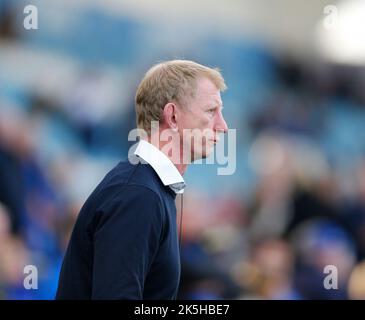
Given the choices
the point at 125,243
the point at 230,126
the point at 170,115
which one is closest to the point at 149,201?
the point at 125,243

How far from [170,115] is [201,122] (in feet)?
0.20

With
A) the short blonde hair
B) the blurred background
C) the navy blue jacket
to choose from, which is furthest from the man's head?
the blurred background

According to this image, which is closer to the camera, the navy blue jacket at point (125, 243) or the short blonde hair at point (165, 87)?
the navy blue jacket at point (125, 243)

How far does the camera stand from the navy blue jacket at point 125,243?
102 cm

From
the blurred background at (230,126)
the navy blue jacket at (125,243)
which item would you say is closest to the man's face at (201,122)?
the navy blue jacket at (125,243)

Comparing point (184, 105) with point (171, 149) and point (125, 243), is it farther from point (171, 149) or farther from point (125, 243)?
point (125, 243)

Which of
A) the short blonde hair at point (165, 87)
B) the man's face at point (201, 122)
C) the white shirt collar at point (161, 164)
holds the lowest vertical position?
the white shirt collar at point (161, 164)

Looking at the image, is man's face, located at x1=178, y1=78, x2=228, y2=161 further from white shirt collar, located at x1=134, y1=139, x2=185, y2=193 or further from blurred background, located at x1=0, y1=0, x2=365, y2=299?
blurred background, located at x1=0, y1=0, x2=365, y2=299

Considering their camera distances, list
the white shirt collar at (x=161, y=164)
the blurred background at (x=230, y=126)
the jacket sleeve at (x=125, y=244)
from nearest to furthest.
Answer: the jacket sleeve at (x=125, y=244) < the white shirt collar at (x=161, y=164) < the blurred background at (x=230, y=126)

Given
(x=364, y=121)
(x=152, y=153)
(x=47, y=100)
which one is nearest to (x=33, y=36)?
(x=47, y=100)

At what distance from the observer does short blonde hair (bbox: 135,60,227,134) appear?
47.9 inches

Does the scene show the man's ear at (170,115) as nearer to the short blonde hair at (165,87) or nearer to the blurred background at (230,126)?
the short blonde hair at (165,87)

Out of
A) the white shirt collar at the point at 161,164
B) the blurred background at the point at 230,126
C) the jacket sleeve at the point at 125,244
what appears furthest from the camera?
the blurred background at the point at 230,126

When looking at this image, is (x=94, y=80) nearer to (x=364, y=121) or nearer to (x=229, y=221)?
(x=229, y=221)
